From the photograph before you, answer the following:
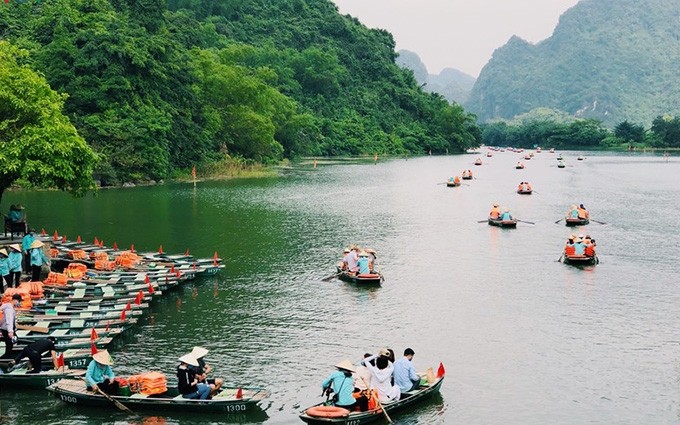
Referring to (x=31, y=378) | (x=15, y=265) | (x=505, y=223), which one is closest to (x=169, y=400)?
(x=31, y=378)

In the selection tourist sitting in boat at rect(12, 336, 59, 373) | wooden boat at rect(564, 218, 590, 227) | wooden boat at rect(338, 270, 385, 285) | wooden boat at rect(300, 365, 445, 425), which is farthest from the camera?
wooden boat at rect(564, 218, 590, 227)

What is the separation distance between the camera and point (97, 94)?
7750cm

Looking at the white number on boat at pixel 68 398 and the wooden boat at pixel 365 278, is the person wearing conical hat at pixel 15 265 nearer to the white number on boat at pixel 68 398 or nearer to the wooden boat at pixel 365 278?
the white number on boat at pixel 68 398

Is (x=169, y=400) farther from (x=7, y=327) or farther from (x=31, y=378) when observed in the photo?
(x=7, y=327)

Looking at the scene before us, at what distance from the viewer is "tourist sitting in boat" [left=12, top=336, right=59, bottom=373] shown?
67.3ft

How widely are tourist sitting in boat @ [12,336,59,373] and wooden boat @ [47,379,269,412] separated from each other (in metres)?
1.34

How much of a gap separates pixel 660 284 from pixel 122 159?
55738mm

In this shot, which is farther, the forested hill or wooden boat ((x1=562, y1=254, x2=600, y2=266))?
the forested hill

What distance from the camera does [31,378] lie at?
20266 millimetres

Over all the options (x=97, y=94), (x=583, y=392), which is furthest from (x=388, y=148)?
(x=583, y=392)

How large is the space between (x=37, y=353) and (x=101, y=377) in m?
2.60

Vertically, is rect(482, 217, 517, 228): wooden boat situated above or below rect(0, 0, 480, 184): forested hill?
below

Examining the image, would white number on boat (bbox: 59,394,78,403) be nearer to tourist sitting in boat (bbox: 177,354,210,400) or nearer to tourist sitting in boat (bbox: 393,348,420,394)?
tourist sitting in boat (bbox: 177,354,210,400)

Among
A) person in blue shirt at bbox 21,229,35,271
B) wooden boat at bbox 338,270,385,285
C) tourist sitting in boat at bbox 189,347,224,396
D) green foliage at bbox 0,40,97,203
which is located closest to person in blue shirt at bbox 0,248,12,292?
person in blue shirt at bbox 21,229,35,271
